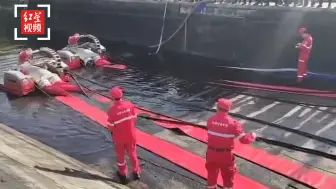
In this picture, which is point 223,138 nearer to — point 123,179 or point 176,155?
point 123,179

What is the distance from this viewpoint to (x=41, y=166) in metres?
6.70

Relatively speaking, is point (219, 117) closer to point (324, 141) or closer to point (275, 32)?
point (324, 141)

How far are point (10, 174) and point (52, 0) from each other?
2387 cm

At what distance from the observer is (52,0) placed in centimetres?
2747

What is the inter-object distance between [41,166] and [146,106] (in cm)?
512

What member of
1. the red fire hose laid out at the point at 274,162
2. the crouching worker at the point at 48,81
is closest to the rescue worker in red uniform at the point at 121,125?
the red fire hose laid out at the point at 274,162

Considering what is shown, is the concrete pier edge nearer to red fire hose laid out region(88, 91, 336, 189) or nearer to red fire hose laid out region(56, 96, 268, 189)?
red fire hose laid out region(56, 96, 268, 189)

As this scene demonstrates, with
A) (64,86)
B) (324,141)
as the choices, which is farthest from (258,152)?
(64,86)

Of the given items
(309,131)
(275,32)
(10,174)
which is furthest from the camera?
(275,32)

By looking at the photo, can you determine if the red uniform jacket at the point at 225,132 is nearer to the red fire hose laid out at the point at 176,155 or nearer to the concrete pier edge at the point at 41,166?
the red fire hose laid out at the point at 176,155

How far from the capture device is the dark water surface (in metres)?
7.27

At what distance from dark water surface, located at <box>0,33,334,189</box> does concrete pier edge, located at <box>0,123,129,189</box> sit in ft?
1.75

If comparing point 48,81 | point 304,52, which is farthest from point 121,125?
point 304,52

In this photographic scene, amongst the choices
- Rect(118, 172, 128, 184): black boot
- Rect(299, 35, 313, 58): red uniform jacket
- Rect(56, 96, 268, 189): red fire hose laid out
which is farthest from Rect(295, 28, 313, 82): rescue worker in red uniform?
Rect(118, 172, 128, 184): black boot
